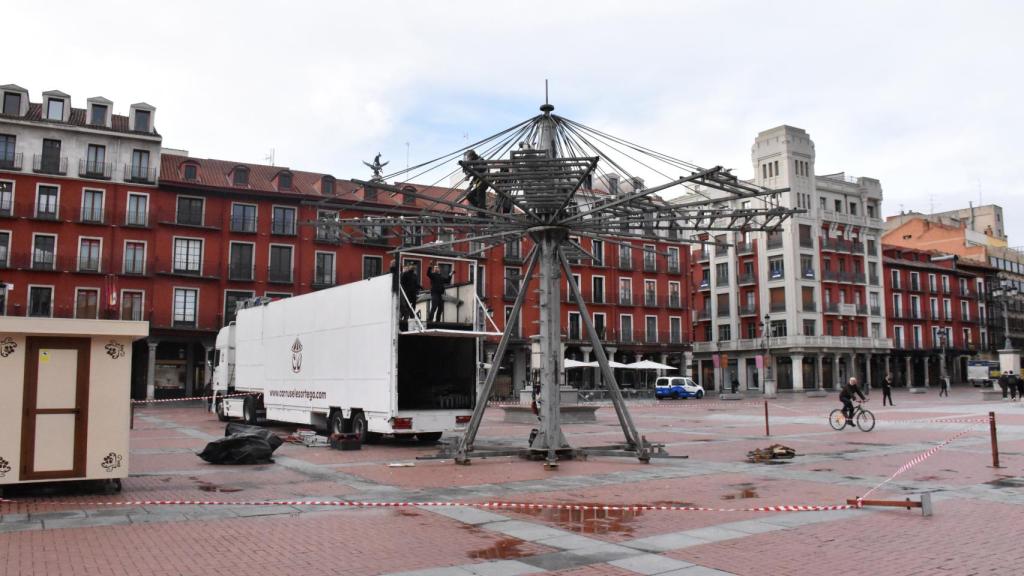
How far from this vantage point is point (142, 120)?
47781 millimetres

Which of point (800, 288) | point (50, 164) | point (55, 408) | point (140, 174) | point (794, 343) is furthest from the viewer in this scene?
point (800, 288)

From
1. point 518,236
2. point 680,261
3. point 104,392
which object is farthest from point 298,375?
point 680,261

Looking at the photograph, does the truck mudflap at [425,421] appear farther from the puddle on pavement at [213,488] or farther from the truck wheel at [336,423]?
the puddle on pavement at [213,488]

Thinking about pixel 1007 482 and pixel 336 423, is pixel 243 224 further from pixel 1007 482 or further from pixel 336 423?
pixel 1007 482

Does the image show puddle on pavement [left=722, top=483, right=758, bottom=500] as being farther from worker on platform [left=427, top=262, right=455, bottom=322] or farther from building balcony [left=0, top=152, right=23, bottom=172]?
building balcony [left=0, top=152, right=23, bottom=172]

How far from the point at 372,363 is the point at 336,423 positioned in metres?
2.61

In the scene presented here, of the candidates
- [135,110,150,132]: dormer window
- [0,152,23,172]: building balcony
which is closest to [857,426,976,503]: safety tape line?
[135,110,150,132]: dormer window

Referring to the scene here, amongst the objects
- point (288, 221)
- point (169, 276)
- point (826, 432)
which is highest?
point (288, 221)

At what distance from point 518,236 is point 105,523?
31.3ft

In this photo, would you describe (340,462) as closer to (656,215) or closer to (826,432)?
(656,215)

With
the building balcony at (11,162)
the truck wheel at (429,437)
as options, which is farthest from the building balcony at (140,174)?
the truck wheel at (429,437)

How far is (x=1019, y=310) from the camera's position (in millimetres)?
92875

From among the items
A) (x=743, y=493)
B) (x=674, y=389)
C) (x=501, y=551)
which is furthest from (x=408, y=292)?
(x=674, y=389)

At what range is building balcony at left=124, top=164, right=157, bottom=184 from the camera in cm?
4678
